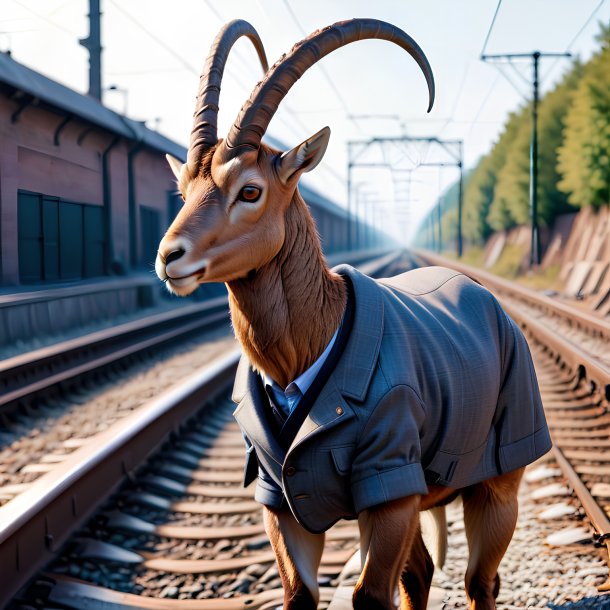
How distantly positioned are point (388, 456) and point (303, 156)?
1053 mm

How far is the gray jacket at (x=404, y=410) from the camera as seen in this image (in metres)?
2.66

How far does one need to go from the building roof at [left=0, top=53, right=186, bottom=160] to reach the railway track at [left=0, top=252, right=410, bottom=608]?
6.33ft

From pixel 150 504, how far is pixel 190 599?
4.36 feet

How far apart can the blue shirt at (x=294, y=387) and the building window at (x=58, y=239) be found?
3.99ft

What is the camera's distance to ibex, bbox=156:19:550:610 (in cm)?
267

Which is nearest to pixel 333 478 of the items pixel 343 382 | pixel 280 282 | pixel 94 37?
pixel 343 382

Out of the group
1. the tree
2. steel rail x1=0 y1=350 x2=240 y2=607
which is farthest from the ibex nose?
the tree

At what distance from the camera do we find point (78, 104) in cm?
421

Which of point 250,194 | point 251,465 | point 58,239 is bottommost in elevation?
point 251,465

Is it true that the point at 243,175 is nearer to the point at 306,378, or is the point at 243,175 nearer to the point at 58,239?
the point at 306,378

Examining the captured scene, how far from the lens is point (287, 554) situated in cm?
290

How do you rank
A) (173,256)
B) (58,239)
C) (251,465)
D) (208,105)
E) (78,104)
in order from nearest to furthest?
(173,256), (208,105), (251,465), (58,239), (78,104)

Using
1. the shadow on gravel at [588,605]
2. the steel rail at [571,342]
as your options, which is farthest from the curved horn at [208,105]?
the shadow on gravel at [588,605]

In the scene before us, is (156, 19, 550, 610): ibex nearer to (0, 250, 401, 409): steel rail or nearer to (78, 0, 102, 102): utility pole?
(78, 0, 102, 102): utility pole
